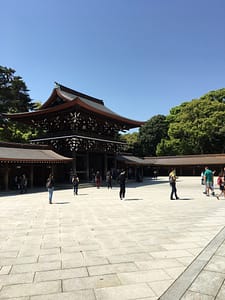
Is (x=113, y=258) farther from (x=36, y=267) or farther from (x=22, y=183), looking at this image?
(x=22, y=183)

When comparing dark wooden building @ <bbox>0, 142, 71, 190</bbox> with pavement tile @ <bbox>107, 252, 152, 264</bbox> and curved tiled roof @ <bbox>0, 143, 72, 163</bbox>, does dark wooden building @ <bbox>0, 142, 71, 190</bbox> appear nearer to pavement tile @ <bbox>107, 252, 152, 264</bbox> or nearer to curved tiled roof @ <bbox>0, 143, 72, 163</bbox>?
curved tiled roof @ <bbox>0, 143, 72, 163</bbox>

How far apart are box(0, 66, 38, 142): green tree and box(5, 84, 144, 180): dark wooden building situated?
551 centimetres

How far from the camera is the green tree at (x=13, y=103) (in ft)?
110

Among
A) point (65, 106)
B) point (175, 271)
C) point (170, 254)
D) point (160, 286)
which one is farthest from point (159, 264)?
point (65, 106)

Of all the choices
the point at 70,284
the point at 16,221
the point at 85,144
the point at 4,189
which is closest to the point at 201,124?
the point at 85,144

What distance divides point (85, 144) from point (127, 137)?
3293 cm

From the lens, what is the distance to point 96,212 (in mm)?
10430

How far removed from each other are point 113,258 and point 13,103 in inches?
1417

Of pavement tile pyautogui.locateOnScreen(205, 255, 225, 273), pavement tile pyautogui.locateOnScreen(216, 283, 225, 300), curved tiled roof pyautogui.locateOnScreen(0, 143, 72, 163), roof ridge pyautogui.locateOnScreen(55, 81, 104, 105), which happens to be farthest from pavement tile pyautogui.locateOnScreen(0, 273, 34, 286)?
roof ridge pyautogui.locateOnScreen(55, 81, 104, 105)

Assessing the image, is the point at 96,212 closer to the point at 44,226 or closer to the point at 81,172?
the point at 44,226

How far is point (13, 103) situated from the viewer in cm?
3684

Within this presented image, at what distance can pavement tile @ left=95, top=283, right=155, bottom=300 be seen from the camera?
11.6 feet

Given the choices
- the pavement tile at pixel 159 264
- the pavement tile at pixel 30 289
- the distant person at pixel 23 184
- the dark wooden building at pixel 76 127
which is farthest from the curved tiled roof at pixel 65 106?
the pavement tile at pixel 30 289

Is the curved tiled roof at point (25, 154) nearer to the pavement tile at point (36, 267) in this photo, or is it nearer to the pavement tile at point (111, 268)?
the pavement tile at point (36, 267)
